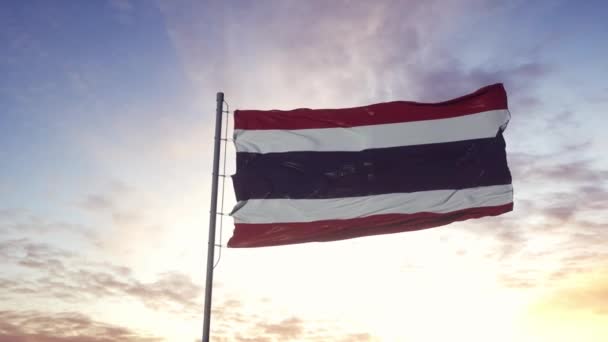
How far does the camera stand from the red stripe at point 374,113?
17.0 metres

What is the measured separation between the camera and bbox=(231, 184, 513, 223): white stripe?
1597cm

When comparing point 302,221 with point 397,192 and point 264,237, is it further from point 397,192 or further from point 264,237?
point 397,192

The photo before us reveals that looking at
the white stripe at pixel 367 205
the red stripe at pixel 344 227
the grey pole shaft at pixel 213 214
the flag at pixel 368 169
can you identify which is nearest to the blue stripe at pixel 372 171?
the flag at pixel 368 169

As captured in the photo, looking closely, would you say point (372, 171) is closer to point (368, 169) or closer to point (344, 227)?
point (368, 169)

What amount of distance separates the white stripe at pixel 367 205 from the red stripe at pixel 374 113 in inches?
86.6

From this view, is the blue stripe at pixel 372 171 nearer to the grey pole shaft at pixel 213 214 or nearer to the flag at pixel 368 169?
the flag at pixel 368 169

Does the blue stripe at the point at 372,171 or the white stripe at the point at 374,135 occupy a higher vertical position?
the white stripe at the point at 374,135

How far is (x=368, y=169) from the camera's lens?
16.8 meters

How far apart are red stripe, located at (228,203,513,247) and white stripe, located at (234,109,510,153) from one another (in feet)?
6.70

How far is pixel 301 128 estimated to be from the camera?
56.6 feet

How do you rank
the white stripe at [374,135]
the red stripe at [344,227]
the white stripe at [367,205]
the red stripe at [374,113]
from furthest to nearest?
1. the red stripe at [374,113]
2. the white stripe at [374,135]
3. the white stripe at [367,205]
4. the red stripe at [344,227]

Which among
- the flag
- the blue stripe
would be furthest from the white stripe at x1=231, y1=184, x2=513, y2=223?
the blue stripe

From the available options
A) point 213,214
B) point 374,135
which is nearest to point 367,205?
point 374,135

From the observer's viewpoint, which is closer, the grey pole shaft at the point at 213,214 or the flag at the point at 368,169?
the grey pole shaft at the point at 213,214
